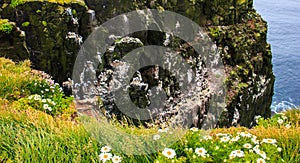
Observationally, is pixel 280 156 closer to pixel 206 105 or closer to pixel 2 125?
pixel 2 125

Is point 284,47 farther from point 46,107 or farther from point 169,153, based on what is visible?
point 169,153

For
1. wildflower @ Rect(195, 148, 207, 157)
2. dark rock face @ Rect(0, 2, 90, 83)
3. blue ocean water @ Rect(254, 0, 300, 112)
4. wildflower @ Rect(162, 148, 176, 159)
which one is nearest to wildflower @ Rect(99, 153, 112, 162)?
wildflower @ Rect(162, 148, 176, 159)

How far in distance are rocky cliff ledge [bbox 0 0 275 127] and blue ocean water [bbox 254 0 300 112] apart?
1750cm

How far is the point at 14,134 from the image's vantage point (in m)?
5.04

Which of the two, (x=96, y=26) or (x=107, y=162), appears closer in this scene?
(x=107, y=162)

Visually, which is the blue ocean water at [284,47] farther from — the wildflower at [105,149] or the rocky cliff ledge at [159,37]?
the wildflower at [105,149]

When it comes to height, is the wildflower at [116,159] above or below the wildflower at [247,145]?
below

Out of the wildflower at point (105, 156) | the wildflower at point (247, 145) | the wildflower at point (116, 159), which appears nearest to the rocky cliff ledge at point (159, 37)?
the wildflower at point (105, 156)

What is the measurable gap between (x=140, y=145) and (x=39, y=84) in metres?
4.22

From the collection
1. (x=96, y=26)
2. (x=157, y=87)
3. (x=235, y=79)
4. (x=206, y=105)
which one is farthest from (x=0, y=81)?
(x=235, y=79)

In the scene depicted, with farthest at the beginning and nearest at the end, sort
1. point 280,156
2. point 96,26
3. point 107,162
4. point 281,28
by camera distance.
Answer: point 281,28 < point 96,26 < point 280,156 < point 107,162

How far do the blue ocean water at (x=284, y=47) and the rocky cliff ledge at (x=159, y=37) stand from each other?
17503 millimetres

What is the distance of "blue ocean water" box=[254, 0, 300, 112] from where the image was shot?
184 ft

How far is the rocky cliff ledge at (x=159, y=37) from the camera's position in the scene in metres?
16.0
